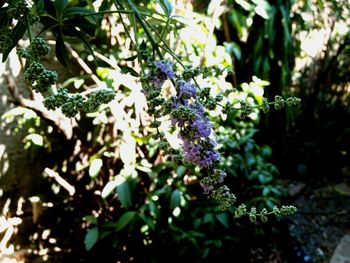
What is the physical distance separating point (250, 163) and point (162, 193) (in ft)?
1.74

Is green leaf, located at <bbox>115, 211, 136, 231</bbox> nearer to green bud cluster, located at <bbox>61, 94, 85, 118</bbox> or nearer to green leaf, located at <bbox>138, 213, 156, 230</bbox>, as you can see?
green leaf, located at <bbox>138, 213, 156, 230</bbox>

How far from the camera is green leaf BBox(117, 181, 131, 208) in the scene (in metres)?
1.63

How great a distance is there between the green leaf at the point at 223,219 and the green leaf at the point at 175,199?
22cm

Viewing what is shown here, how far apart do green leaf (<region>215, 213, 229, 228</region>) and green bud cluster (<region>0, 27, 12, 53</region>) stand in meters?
1.34

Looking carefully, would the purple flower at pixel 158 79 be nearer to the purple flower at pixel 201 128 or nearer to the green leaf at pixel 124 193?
the purple flower at pixel 201 128

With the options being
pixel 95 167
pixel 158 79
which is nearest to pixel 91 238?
pixel 95 167

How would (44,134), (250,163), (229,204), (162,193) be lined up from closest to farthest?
(229,204)
(162,193)
(44,134)
(250,163)

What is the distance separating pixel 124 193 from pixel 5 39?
105 centimetres

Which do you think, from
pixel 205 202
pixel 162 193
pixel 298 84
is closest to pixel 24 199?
pixel 162 193

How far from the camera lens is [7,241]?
1.89m

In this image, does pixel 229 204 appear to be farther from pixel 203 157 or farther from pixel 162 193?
pixel 162 193

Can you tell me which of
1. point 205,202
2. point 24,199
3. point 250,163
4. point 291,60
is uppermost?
point 291,60

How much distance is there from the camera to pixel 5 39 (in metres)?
0.67

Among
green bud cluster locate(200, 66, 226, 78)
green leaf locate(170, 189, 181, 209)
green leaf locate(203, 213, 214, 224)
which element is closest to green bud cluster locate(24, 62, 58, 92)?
green bud cluster locate(200, 66, 226, 78)
